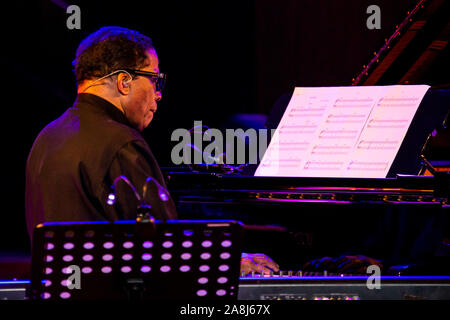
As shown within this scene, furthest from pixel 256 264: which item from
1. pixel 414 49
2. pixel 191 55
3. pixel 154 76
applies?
pixel 191 55

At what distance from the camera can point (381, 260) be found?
2893 millimetres

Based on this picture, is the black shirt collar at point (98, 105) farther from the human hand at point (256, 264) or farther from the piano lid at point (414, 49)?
the piano lid at point (414, 49)

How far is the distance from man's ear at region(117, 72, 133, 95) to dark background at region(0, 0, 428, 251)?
2.61m

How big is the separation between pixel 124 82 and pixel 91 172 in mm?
481

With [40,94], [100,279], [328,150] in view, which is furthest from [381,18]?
[100,279]

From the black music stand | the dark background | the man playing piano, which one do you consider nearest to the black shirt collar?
the man playing piano

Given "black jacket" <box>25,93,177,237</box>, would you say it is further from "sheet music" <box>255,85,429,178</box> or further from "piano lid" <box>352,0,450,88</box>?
"piano lid" <box>352,0,450,88</box>

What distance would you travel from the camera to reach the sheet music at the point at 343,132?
9.11 feet

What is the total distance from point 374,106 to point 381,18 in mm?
3663

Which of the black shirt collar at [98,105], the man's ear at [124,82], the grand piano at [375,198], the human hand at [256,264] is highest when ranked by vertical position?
the man's ear at [124,82]

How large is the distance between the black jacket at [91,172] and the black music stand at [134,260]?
522mm

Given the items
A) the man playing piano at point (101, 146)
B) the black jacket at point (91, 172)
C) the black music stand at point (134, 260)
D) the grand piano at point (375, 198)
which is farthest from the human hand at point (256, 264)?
the black music stand at point (134, 260)

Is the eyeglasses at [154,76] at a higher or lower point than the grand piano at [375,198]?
higher

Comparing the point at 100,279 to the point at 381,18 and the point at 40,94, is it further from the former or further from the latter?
the point at 381,18
